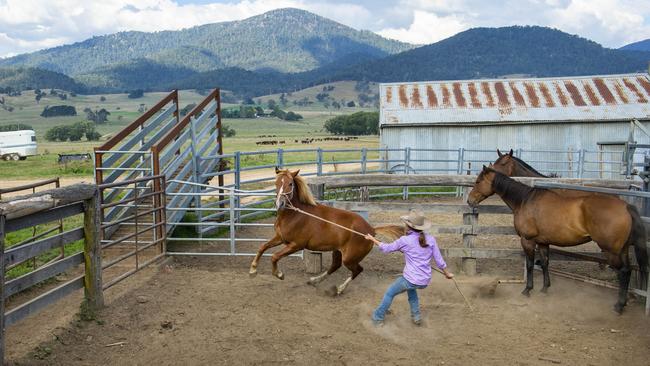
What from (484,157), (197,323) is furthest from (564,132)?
(197,323)

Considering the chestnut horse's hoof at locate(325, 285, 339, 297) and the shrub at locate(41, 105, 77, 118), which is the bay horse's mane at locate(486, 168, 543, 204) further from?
the shrub at locate(41, 105, 77, 118)

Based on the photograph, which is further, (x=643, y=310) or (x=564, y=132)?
(x=564, y=132)

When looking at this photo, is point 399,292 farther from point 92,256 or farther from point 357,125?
point 357,125

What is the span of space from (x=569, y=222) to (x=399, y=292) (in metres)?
2.23

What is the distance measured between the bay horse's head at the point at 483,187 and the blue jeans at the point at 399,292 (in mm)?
2068

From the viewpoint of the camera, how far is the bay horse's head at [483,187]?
7031 mm

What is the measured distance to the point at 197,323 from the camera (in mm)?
5609

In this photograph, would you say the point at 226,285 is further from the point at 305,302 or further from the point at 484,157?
the point at 484,157

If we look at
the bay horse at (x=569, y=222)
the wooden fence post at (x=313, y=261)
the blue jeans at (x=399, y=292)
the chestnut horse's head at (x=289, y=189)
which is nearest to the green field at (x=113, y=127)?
the wooden fence post at (x=313, y=261)

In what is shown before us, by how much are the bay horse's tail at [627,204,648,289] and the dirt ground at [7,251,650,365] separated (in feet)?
1.76

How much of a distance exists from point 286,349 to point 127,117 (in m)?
127

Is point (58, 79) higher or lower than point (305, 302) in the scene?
higher

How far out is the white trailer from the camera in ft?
112

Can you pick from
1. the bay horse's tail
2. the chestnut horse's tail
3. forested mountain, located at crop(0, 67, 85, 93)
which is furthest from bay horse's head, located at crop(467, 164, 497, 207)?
forested mountain, located at crop(0, 67, 85, 93)
